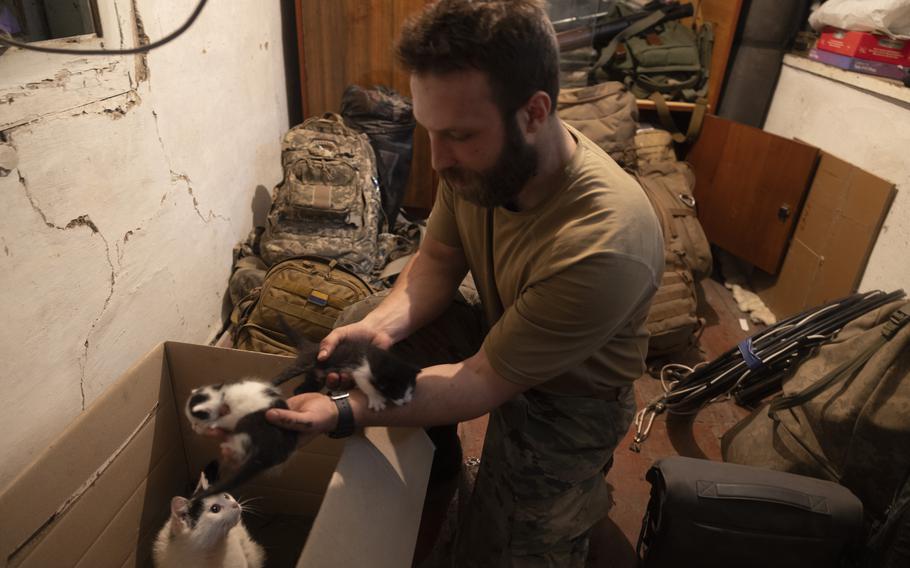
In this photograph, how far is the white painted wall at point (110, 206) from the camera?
1245 millimetres

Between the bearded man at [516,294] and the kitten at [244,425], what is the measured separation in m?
0.04

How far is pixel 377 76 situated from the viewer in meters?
2.91

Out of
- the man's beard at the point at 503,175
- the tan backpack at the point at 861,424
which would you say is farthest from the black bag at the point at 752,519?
the man's beard at the point at 503,175

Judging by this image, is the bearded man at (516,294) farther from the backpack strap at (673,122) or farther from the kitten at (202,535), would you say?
the backpack strap at (673,122)

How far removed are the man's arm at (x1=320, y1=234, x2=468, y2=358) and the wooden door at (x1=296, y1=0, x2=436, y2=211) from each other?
1.51 metres

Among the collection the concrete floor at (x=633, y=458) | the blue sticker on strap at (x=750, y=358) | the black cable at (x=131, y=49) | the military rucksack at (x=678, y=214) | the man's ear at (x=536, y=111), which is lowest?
the concrete floor at (x=633, y=458)

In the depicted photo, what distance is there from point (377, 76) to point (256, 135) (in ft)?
2.32

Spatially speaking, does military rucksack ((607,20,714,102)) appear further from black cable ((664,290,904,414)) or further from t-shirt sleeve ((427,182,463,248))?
t-shirt sleeve ((427,182,463,248))

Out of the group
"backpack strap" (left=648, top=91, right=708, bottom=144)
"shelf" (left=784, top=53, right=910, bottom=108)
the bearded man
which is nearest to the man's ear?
the bearded man

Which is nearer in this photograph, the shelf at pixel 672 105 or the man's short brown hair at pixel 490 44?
the man's short brown hair at pixel 490 44

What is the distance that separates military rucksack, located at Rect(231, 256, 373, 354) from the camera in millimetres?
1921

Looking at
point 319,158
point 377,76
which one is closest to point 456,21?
point 319,158

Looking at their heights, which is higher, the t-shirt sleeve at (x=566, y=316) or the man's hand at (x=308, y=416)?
the t-shirt sleeve at (x=566, y=316)

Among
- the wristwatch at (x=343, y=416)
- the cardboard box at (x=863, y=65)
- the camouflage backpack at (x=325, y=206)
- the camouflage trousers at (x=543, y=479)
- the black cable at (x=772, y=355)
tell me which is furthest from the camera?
the camouflage backpack at (x=325, y=206)
